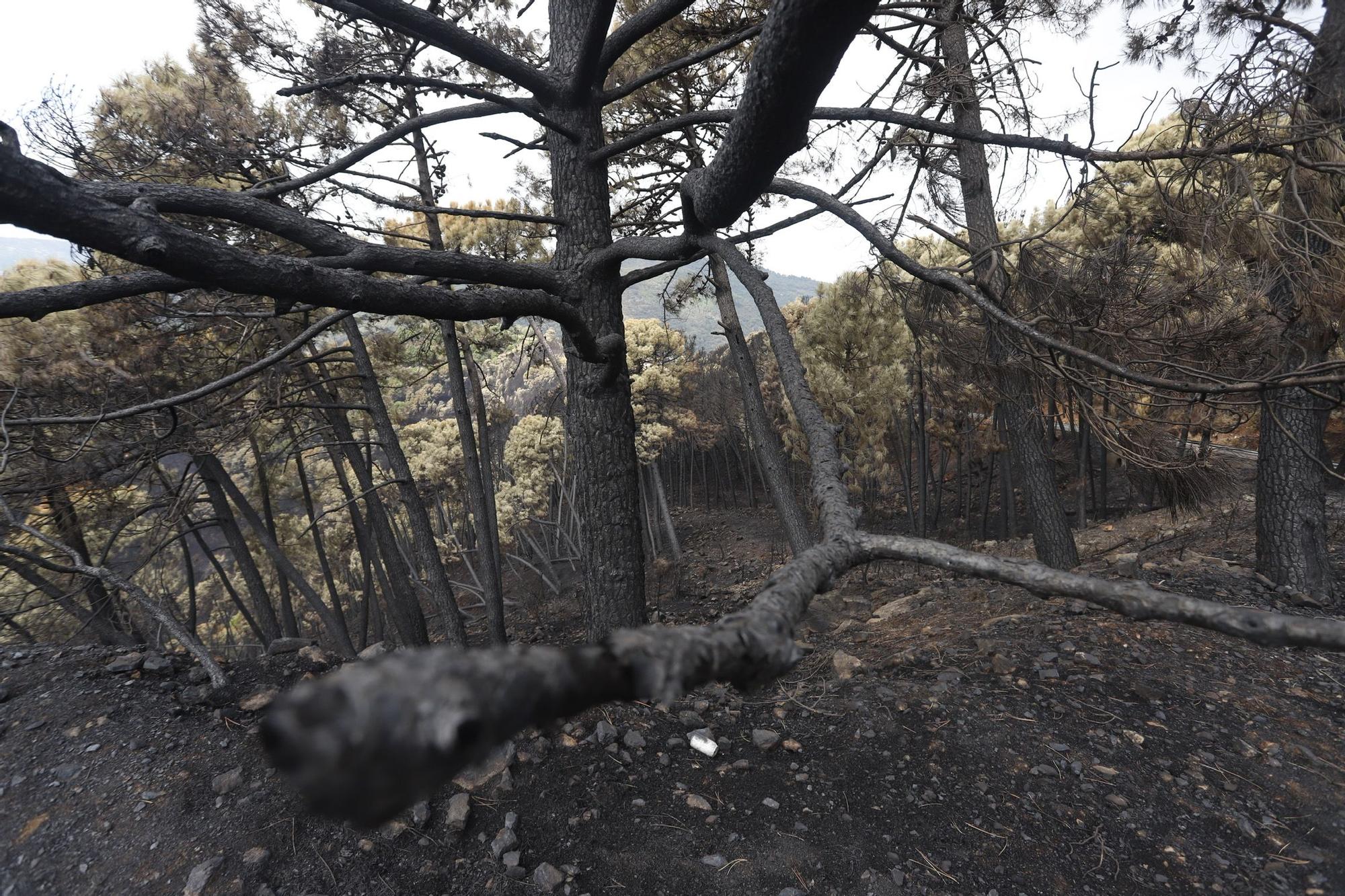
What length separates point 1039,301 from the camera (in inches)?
108

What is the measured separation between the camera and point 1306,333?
4238 millimetres

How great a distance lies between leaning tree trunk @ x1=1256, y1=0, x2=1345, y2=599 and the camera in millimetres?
2303

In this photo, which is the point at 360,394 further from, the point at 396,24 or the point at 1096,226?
the point at 1096,226

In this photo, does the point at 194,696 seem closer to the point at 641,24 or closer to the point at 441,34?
the point at 441,34

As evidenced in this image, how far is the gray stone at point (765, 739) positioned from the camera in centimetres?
302

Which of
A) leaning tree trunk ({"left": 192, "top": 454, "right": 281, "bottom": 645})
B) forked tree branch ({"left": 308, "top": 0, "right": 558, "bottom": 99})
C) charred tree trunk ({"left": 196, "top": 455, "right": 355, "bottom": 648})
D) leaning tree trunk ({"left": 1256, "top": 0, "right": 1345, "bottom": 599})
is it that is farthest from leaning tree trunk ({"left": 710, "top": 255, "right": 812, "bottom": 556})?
leaning tree trunk ({"left": 192, "top": 454, "right": 281, "bottom": 645})

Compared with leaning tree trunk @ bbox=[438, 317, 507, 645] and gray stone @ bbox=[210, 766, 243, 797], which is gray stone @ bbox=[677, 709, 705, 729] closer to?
gray stone @ bbox=[210, 766, 243, 797]

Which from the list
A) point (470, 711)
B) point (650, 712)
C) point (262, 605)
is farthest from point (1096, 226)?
point (262, 605)

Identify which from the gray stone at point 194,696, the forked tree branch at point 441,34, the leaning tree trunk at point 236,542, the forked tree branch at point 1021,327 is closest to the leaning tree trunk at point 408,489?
the gray stone at point 194,696

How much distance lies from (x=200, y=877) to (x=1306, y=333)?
753 cm

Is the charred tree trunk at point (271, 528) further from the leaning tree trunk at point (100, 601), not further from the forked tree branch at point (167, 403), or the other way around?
the forked tree branch at point (167, 403)

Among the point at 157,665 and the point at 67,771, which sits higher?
the point at 157,665

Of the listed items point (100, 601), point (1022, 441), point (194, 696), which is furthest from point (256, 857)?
point (100, 601)

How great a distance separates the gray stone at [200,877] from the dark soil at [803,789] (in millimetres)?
12
